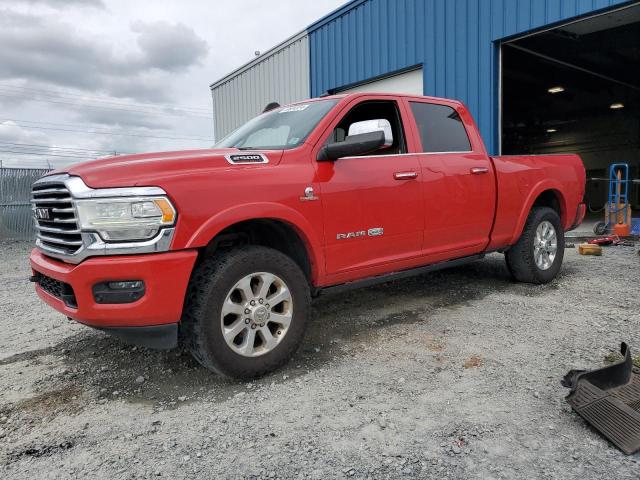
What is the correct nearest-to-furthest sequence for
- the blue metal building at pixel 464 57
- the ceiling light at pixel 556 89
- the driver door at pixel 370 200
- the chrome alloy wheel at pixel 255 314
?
the chrome alloy wheel at pixel 255 314 < the driver door at pixel 370 200 < the blue metal building at pixel 464 57 < the ceiling light at pixel 556 89

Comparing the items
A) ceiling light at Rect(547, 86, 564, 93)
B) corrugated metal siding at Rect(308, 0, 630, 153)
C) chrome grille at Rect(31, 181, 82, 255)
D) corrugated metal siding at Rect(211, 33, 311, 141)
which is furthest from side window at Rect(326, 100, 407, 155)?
ceiling light at Rect(547, 86, 564, 93)

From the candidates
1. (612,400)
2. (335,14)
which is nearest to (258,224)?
(612,400)

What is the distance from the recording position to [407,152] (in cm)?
393

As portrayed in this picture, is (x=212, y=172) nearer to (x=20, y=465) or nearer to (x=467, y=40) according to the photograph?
(x=20, y=465)

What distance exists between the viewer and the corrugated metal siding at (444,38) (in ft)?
25.9

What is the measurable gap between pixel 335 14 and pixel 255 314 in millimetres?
10602

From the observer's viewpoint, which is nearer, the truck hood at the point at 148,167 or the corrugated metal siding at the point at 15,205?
the truck hood at the point at 148,167

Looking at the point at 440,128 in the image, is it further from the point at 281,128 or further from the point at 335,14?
the point at 335,14

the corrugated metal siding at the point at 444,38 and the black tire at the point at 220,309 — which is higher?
the corrugated metal siding at the point at 444,38

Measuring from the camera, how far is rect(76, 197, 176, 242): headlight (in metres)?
2.54

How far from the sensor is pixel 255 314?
9.53ft

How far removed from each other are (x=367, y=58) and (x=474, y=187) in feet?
24.4

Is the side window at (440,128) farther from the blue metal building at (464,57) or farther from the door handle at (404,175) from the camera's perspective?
the blue metal building at (464,57)

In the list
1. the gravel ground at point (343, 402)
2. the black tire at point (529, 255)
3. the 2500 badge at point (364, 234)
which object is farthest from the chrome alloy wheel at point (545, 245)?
the 2500 badge at point (364, 234)
